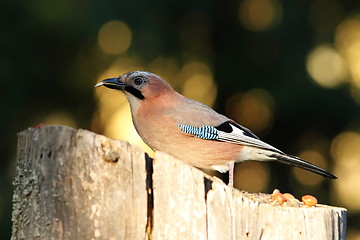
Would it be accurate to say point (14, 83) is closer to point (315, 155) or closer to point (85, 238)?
point (315, 155)

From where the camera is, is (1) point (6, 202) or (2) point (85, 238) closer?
(2) point (85, 238)

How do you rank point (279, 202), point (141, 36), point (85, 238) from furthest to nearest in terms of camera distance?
point (141, 36) → point (279, 202) → point (85, 238)

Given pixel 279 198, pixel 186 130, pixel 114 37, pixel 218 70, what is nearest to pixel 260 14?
pixel 218 70

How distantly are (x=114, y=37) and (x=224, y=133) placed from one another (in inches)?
192

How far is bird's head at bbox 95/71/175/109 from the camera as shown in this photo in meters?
4.34

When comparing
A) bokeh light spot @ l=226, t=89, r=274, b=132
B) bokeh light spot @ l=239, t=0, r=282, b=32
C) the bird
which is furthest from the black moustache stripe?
bokeh light spot @ l=239, t=0, r=282, b=32

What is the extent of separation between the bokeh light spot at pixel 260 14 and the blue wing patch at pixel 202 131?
5.00 m

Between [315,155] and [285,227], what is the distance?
255 inches

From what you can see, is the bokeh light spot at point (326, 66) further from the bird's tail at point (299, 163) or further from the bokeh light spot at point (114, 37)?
the bird's tail at point (299, 163)

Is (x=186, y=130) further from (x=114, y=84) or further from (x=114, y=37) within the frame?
(x=114, y=37)

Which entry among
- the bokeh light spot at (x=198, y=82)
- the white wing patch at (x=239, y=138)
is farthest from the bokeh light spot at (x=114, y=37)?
the white wing patch at (x=239, y=138)

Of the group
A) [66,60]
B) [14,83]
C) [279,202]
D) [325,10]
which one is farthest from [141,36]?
[279,202]

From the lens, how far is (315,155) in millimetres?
9156

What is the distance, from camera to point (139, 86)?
14.4 ft
